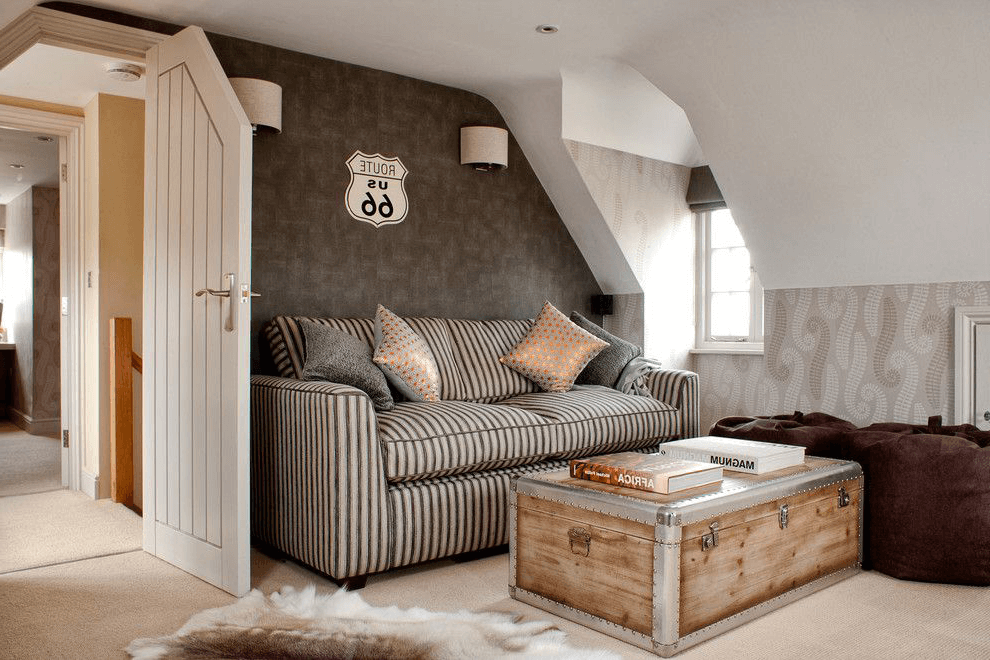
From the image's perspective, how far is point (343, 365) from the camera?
311 cm

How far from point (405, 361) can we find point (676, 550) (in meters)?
1.61

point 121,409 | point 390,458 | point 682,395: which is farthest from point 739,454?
point 121,409

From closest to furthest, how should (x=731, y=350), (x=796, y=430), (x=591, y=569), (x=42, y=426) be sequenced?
(x=591, y=569) → (x=796, y=430) → (x=731, y=350) → (x=42, y=426)

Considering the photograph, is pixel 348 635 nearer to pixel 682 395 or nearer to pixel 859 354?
pixel 682 395

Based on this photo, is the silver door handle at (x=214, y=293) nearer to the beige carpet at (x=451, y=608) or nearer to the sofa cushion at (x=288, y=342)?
the sofa cushion at (x=288, y=342)

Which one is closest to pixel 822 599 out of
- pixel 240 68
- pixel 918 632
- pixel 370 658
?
pixel 918 632

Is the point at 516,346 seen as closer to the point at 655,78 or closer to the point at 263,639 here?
the point at 655,78

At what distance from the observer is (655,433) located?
367cm

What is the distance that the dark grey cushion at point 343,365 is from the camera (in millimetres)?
3090

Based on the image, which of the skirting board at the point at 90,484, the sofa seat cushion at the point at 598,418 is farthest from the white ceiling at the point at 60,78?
the sofa seat cushion at the point at 598,418

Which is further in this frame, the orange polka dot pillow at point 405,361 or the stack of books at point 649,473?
the orange polka dot pillow at point 405,361

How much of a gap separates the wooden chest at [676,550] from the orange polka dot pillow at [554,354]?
1.37 meters

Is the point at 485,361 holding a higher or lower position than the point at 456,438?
higher

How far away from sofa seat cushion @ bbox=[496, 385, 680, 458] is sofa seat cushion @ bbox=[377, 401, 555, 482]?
101 mm
